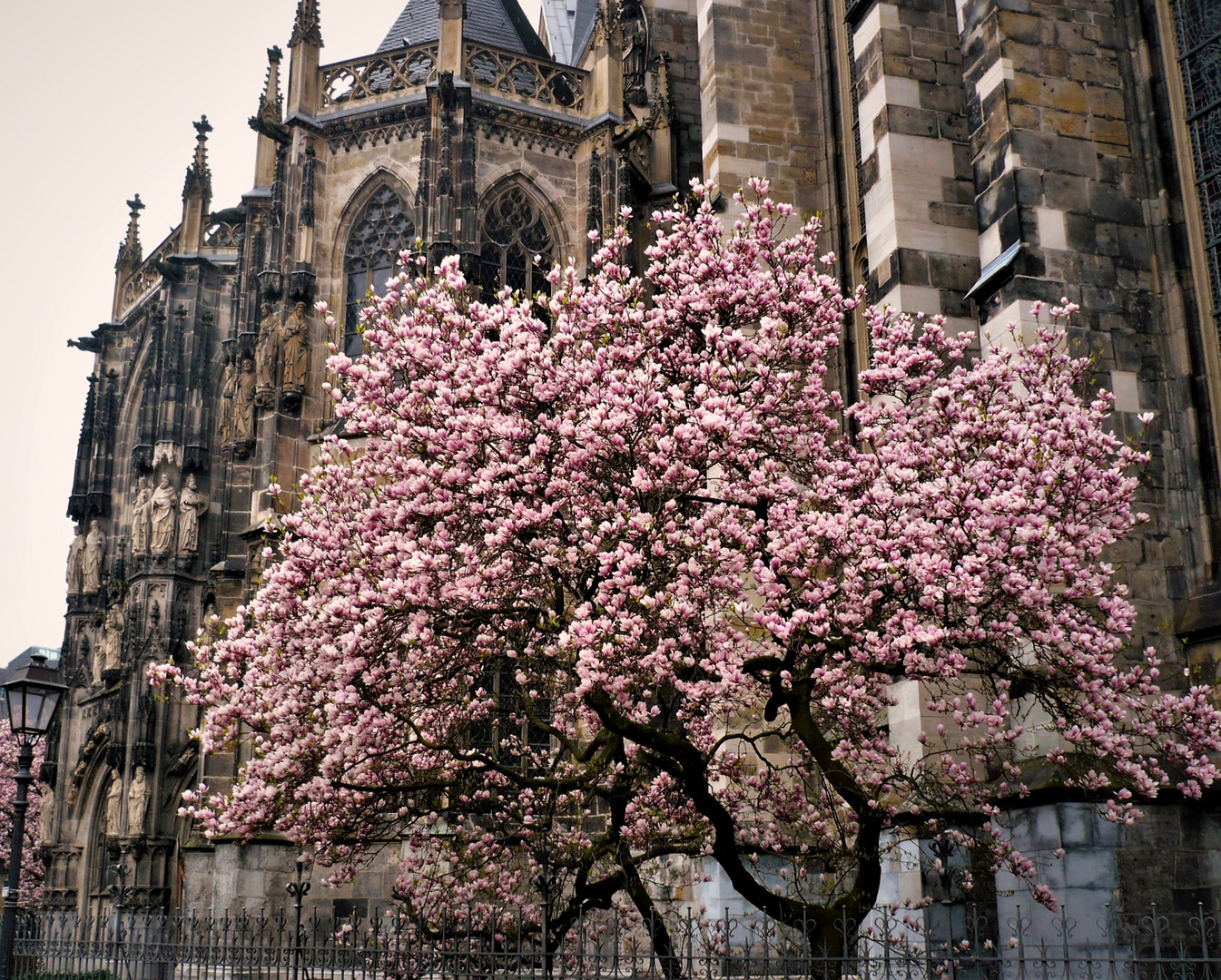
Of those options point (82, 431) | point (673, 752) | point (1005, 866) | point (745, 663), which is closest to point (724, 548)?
point (745, 663)

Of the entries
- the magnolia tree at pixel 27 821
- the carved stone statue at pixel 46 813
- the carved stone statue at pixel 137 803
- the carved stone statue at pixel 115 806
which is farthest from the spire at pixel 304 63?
the carved stone statue at pixel 46 813

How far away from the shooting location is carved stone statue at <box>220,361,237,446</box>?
28003mm

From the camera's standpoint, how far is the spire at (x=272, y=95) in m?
26.2

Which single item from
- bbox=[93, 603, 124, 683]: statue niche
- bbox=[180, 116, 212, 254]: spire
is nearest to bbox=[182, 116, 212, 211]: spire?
bbox=[180, 116, 212, 254]: spire

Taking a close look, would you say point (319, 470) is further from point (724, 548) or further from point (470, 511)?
point (724, 548)

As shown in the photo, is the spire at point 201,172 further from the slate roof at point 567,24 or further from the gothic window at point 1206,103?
the gothic window at point 1206,103

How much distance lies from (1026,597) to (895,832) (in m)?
3.20

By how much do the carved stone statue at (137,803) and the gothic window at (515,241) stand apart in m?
12.7

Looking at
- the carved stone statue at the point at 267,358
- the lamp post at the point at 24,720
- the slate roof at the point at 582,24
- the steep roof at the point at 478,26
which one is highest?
the slate roof at the point at 582,24

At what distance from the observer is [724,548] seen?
9680mm

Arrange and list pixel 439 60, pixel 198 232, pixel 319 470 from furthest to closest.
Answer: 1. pixel 198 232
2. pixel 439 60
3. pixel 319 470

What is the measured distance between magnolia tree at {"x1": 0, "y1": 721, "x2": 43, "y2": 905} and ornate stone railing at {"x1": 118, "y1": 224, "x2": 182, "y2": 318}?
1151 centimetres

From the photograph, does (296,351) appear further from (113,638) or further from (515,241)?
(113,638)

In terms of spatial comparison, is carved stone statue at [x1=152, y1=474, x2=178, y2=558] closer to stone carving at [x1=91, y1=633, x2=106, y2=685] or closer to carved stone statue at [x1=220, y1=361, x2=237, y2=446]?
carved stone statue at [x1=220, y1=361, x2=237, y2=446]
